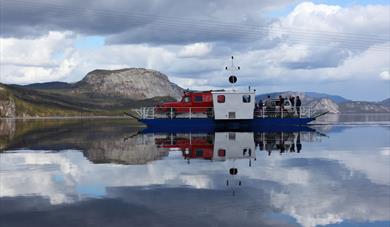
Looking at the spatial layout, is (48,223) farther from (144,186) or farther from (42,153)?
(42,153)

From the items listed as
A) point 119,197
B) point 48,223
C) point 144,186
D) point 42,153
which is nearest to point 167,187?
point 144,186

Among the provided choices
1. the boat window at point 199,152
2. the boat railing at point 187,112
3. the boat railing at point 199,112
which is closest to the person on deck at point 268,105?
the boat railing at point 199,112

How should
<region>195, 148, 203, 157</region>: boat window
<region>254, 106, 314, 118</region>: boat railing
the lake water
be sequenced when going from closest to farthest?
the lake water, <region>195, 148, 203, 157</region>: boat window, <region>254, 106, 314, 118</region>: boat railing

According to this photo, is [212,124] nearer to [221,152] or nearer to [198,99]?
[198,99]

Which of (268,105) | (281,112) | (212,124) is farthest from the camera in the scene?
(268,105)

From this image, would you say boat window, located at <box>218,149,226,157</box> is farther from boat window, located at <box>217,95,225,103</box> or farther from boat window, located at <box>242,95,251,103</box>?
boat window, located at <box>242,95,251,103</box>

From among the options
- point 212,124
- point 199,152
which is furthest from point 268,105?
point 199,152

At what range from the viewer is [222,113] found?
5303 centimetres

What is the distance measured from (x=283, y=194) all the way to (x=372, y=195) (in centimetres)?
275

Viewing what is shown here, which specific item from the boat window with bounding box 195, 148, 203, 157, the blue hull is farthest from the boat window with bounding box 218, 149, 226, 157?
the blue hull

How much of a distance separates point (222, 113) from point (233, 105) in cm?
158

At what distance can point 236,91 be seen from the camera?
5325 cm

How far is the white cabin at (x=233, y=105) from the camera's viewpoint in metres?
52.7

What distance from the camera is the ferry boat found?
52938mm
